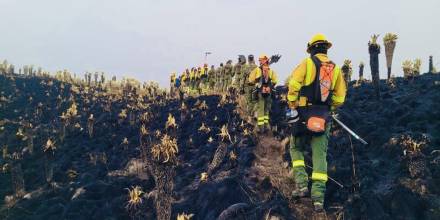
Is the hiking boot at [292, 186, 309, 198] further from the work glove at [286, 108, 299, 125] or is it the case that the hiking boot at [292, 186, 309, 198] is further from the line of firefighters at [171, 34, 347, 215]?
the work glove at [286, 108, 299, 125]

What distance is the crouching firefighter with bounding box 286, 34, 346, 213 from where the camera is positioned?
20.5 feet

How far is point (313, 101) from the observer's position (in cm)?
640

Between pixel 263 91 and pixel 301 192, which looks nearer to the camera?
pixel 301 192

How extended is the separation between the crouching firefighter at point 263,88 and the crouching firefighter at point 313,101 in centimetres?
515

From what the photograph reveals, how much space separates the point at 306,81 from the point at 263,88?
540 cm

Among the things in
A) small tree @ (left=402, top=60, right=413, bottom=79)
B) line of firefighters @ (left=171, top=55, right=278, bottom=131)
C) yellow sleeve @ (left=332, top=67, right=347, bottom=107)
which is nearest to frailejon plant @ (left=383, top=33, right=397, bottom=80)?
small tree @ (left=402, top=60, right=413, bottom=79)

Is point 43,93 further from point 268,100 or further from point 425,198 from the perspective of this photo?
point 425,198

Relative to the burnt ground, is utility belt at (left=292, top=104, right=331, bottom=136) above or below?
above

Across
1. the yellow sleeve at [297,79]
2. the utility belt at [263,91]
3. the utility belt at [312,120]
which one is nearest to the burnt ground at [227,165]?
the utility belt at [263,91]

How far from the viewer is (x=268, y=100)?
466 inches

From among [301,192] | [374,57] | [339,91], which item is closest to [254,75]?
[374,57]

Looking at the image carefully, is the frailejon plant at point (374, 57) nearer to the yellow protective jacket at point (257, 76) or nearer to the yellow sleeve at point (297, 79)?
the yellow protective jacket at point (257, 76)

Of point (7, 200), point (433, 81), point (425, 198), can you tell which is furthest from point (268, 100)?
point (7, 200)

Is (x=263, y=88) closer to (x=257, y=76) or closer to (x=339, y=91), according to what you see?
(x=257, y=76)
